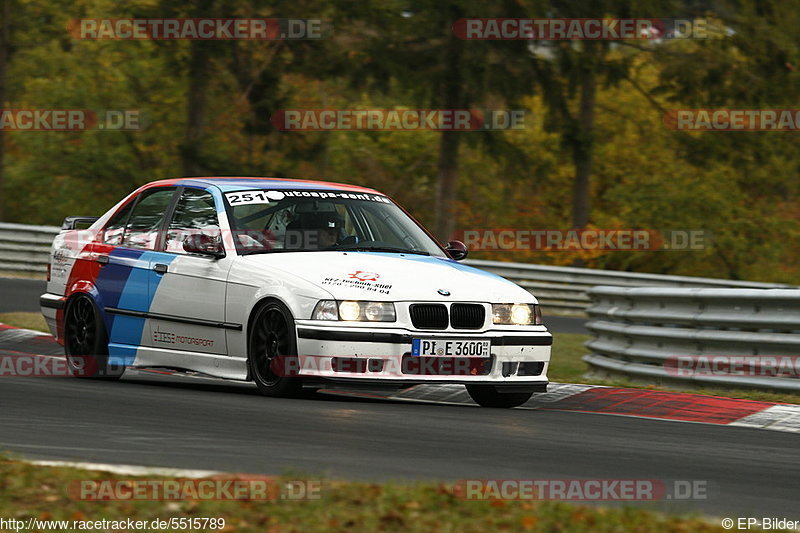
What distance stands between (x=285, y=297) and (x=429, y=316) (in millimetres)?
962

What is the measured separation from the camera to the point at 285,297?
29.7ft

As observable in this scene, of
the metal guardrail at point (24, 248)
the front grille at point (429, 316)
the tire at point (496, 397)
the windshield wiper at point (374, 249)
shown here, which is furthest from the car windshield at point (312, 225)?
the metal guardrail at point (24, 248)

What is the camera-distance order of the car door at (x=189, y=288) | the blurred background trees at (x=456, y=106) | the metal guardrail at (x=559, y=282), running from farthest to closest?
the blurred background trees at (x=456, y=106) < the metal guardrail at (x=559, y=282) < the car door at (x=189, y=288)

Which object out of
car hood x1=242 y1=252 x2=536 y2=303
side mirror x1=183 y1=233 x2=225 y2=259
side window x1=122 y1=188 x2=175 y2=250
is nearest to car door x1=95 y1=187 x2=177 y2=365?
side window x1=122 y1=188 x2=175 y2=250

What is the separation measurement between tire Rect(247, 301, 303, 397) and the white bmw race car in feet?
0.04

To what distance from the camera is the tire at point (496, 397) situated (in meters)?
9.76

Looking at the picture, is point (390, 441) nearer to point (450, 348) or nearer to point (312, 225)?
point (450, 348)

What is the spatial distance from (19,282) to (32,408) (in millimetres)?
13091

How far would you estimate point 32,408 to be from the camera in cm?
827

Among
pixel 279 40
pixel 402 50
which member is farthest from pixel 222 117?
pixel 402 50

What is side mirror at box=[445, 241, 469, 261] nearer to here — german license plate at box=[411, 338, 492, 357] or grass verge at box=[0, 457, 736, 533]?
german license plate at box=[411, 338, 492, 357]

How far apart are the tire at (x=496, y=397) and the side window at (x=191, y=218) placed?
226cm

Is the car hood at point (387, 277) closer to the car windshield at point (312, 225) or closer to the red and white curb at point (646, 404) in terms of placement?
the car windshield at point (312, 225)

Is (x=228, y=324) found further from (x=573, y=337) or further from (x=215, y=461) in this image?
(x=573, y=337)
